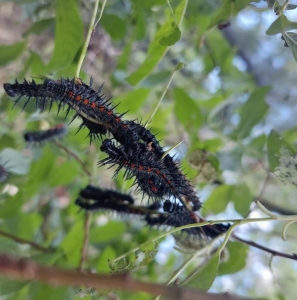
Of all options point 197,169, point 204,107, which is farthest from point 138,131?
point 204,107

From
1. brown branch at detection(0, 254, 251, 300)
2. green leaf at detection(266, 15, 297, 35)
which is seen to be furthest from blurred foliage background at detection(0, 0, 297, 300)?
brown branch at detection(0, 254, 251, 300)

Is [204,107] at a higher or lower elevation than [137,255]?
higher

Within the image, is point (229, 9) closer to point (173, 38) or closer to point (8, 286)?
point (173, 38)

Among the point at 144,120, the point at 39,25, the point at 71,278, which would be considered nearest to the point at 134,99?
the point at 144,120

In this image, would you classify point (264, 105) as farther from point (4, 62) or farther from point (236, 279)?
point (236, 279)

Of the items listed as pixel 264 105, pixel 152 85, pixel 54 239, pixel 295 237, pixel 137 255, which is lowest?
pixel 137 255

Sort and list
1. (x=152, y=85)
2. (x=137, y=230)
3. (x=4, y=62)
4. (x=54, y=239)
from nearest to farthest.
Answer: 1. (x=4, y=62)
2. (x=152, y=85)
3. (x=54, y=239)
4. (x=137, y=230)
